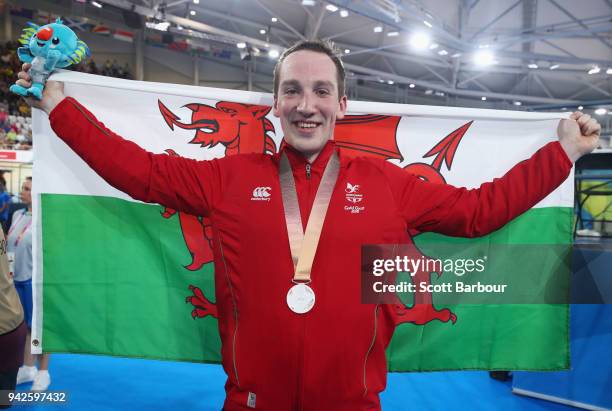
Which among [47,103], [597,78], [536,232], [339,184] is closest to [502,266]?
[536,232]

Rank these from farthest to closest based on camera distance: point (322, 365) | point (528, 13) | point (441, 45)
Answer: point (441, 45), point (528, 13), point (322, 365)

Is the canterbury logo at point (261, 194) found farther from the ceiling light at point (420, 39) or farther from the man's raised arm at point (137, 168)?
the ceiling light at point (420, 39)

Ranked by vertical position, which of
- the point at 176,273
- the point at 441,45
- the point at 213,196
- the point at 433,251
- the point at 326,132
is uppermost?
the point at 441,45

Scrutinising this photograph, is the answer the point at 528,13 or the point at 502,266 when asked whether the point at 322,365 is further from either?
the point at 528,13

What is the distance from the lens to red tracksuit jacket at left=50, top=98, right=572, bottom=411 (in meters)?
1.38

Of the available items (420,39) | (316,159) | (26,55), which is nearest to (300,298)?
(316,159)

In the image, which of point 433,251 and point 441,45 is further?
point 441,45

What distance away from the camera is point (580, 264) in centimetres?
228

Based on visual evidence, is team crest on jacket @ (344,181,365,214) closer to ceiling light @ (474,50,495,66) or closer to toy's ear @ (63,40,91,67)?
toy's ear @ (63,40,91,67)

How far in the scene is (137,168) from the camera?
4.90 ft

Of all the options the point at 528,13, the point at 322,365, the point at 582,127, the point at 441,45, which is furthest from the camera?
the point at 441,45

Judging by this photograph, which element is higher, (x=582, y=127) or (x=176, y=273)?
(x=582, y=127)

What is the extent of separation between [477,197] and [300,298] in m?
0.87

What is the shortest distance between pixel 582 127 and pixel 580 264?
90cm
